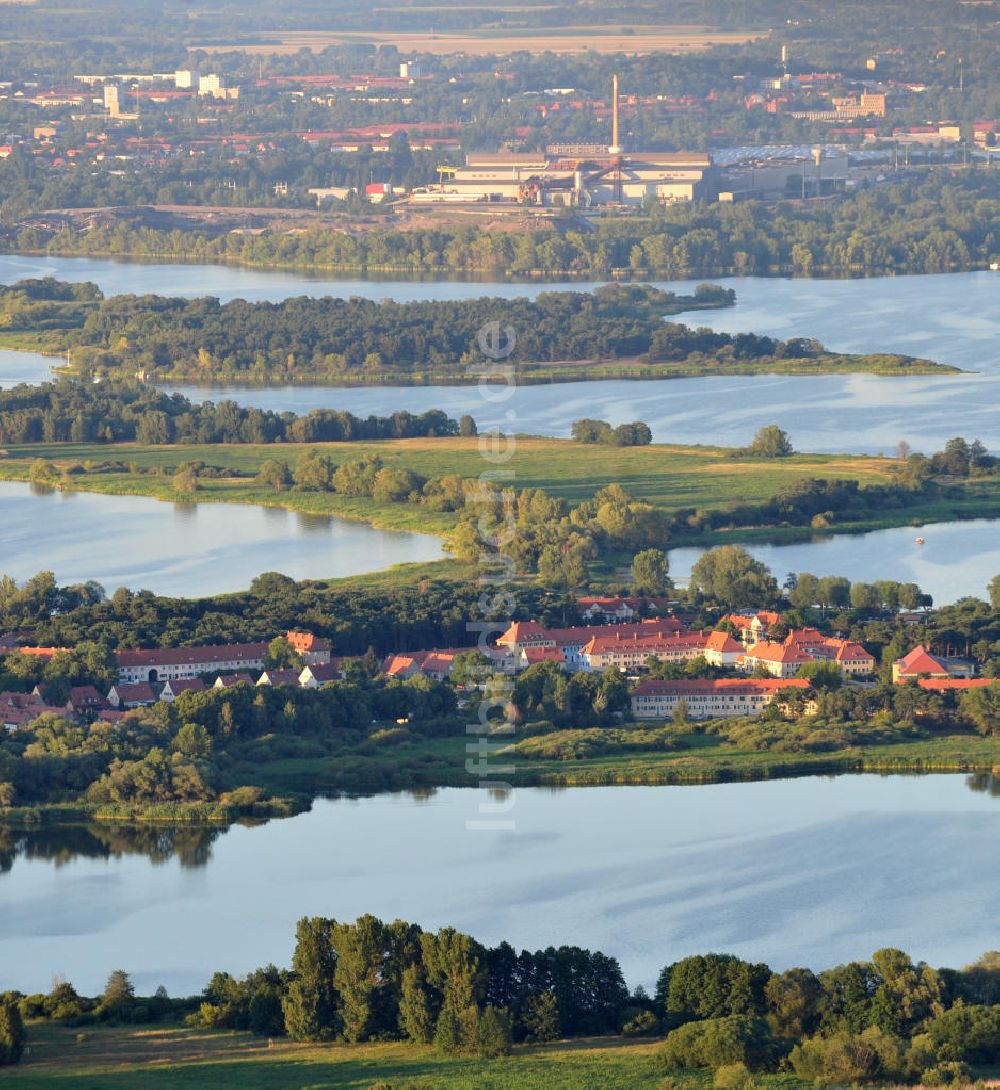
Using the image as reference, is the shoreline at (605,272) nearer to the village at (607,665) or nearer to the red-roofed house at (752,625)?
the red-roofed house at (752,625)

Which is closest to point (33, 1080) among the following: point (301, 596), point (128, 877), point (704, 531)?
point (128, 877)

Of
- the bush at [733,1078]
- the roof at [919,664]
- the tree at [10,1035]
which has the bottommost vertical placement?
the roof at [919,664]

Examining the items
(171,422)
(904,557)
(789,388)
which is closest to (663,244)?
(789,388)

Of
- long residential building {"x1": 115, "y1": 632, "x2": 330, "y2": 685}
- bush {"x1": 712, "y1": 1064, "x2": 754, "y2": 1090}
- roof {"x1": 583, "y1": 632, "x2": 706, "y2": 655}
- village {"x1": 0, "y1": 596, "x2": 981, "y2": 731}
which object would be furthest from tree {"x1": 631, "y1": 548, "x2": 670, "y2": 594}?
bush {"x1": 712, "y1": 1064, "x2": 754, "y2": 1090}

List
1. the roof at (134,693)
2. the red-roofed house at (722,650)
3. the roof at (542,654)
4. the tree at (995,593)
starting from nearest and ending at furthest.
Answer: the roof at (134,693)
the roof at (542,654)
the red-roofed house at (722,650)
the tree at (995,593)

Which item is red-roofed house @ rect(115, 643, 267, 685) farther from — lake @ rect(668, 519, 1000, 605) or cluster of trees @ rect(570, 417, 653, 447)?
cluster of trees @ rect(570, 417, 653, 447)

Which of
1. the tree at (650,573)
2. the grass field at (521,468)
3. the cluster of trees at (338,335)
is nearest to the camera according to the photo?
the tree at (650,573)

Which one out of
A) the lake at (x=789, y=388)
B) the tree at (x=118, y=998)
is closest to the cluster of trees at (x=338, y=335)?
the lake at (x=789, y=388)
